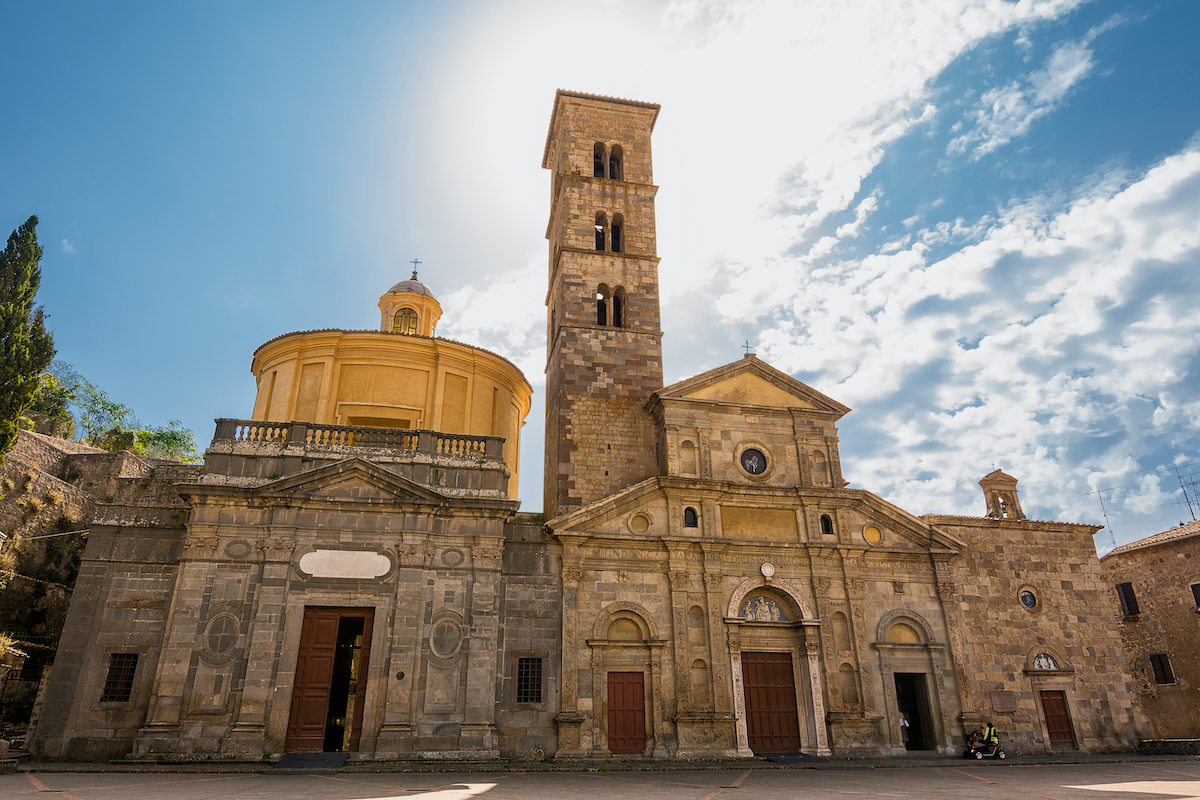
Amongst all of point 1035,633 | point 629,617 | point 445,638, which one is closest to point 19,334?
point 445,638

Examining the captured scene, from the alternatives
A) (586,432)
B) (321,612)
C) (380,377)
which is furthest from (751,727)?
(380,377)

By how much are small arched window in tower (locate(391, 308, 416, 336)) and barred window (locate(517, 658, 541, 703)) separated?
1600 cm

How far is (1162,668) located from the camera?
27.0 metres

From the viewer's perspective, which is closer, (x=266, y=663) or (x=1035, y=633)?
(x=266, y=663)

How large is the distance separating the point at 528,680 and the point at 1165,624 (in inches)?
998

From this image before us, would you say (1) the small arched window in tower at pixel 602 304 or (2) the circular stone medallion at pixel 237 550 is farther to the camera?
(1) the small arched window in tower at pixel 602 304

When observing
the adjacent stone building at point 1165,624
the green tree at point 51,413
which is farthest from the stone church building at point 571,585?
the green tree at point 51,413

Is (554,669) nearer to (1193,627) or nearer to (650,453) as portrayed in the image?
(650,453)

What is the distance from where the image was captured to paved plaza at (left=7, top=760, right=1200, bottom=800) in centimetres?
1146

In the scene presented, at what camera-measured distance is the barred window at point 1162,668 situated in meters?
26.7

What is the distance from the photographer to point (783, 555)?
21375mm

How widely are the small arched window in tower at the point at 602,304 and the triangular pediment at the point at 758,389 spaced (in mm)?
4908

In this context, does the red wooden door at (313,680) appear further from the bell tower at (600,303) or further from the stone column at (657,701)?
the stone column at (657,701)

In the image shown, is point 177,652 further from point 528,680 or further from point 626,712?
point 626,712
